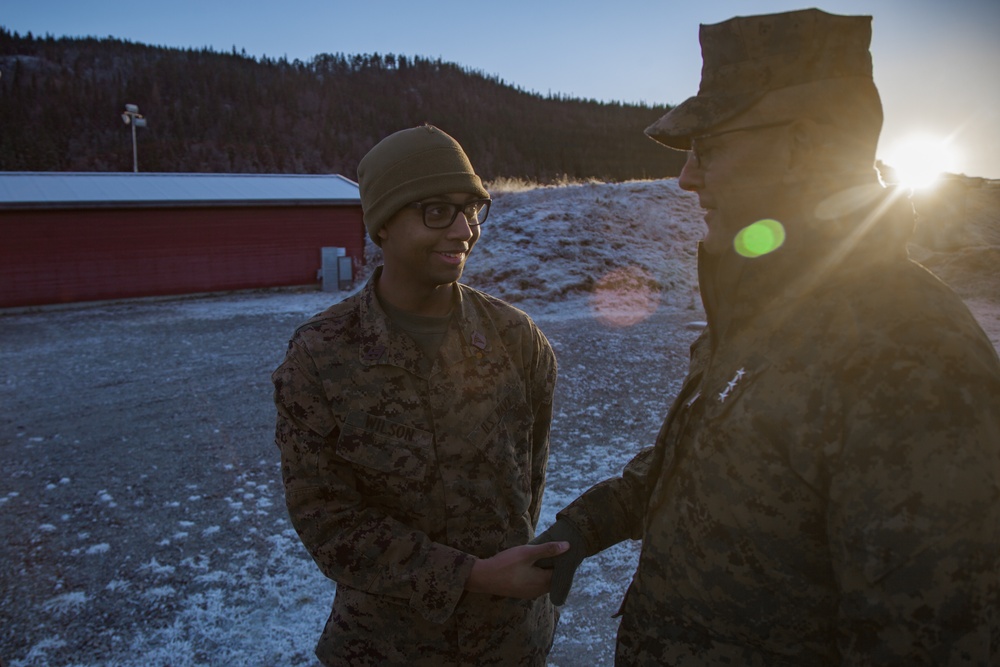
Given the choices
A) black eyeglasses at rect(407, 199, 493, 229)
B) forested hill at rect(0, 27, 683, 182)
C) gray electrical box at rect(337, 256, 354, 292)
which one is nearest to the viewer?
black eyeglasses at rect(407, 199, 493, 229)

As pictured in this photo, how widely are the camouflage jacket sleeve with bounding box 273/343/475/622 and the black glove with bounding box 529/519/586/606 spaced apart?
9.6 inches

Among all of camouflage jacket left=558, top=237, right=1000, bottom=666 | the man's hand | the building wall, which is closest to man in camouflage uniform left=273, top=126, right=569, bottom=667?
the man's hand

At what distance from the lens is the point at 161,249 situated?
1875cm

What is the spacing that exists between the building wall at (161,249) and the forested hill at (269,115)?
1398 inches

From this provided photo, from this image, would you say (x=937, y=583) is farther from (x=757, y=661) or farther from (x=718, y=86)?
(x=718, y=86)

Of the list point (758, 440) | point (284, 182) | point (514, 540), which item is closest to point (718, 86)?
point (758, 440)

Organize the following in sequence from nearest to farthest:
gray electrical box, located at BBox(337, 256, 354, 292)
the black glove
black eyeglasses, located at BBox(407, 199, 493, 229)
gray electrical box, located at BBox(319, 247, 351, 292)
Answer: the black glove
black eyeglasses, located at BBox(407, 199, 493, 229)
gray electrical box, located at BBox(319, 247, 351, 292)
gray electrical box, located at BBox(337, 256, 354, 292)

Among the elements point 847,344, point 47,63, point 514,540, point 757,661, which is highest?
point 47,63

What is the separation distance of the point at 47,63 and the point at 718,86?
98.1 metres

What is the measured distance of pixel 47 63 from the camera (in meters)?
78.2

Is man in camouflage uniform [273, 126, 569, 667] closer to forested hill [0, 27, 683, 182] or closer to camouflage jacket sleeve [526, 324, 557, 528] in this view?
camouflage jacket sleeve [526, 324, 557, 528]

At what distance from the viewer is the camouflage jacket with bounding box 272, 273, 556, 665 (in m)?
2.07

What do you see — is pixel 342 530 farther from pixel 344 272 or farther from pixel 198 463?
pixel 344 272

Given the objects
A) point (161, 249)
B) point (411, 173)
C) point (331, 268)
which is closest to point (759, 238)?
point (411, 173)
